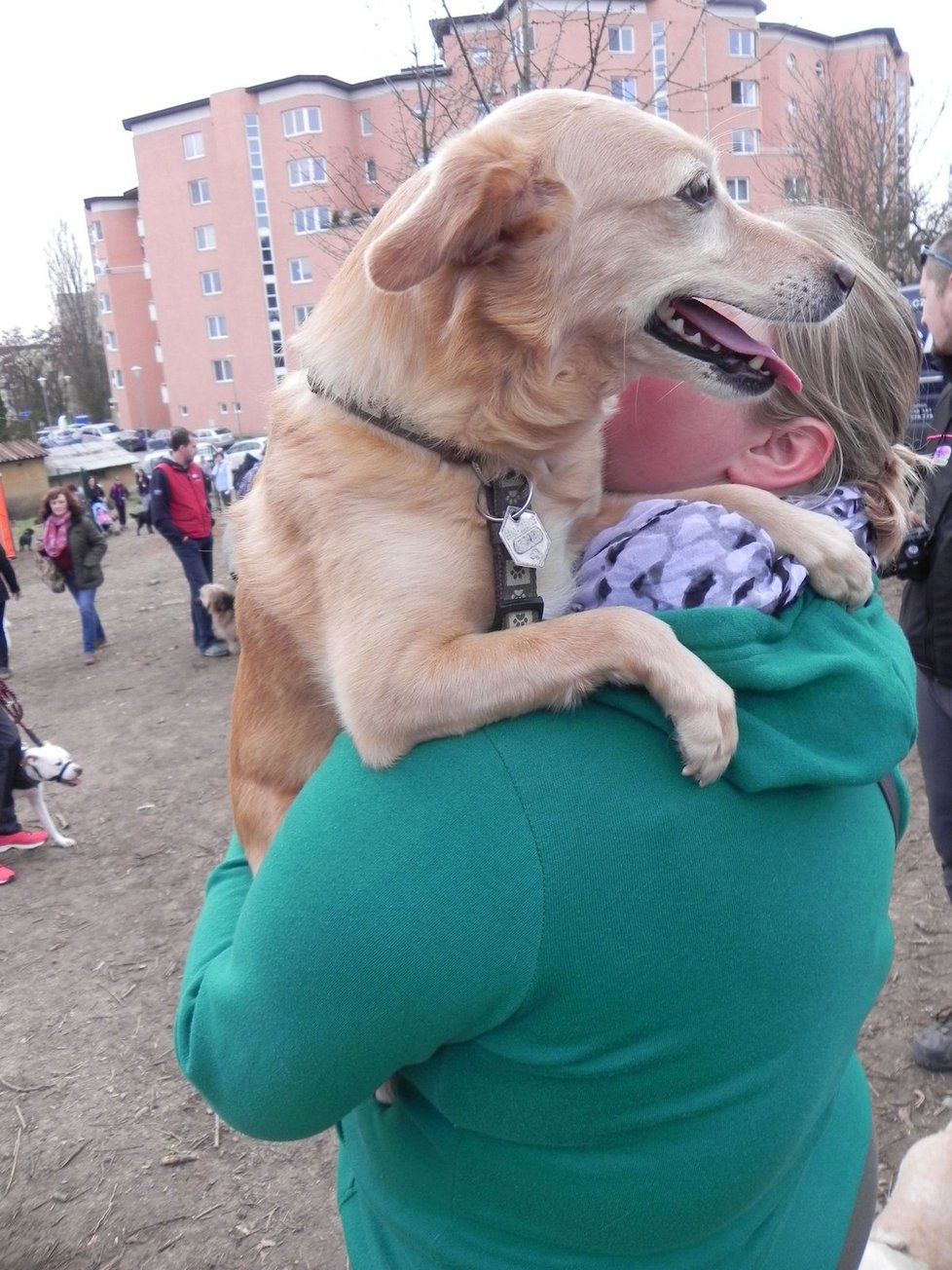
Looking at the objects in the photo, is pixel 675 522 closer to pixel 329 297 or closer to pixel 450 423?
pixel 450 423

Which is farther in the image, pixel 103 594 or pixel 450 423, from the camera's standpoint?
pixel 103 594

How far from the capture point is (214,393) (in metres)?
55.6

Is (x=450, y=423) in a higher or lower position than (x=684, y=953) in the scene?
higher

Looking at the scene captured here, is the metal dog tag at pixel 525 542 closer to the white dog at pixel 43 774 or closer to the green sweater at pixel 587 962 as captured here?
the green sweater at pixel 587 962

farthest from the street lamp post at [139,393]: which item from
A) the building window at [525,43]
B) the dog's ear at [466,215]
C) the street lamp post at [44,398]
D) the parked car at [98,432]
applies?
the dog's ear at [466,215]

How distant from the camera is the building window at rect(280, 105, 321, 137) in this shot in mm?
48062

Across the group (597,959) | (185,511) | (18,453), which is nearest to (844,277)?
(597,959)

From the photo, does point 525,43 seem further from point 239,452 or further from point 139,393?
point 139,393

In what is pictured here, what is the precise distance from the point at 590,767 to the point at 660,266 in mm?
1263

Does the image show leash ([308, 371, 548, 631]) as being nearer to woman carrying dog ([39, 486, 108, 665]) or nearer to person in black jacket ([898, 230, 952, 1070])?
person in black jacket ([898, 230, 952, 1070])

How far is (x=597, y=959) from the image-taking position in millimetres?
983

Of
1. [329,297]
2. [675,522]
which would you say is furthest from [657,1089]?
[329,297]

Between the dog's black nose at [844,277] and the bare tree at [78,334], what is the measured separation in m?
73.7

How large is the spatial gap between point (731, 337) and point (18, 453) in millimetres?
30497
